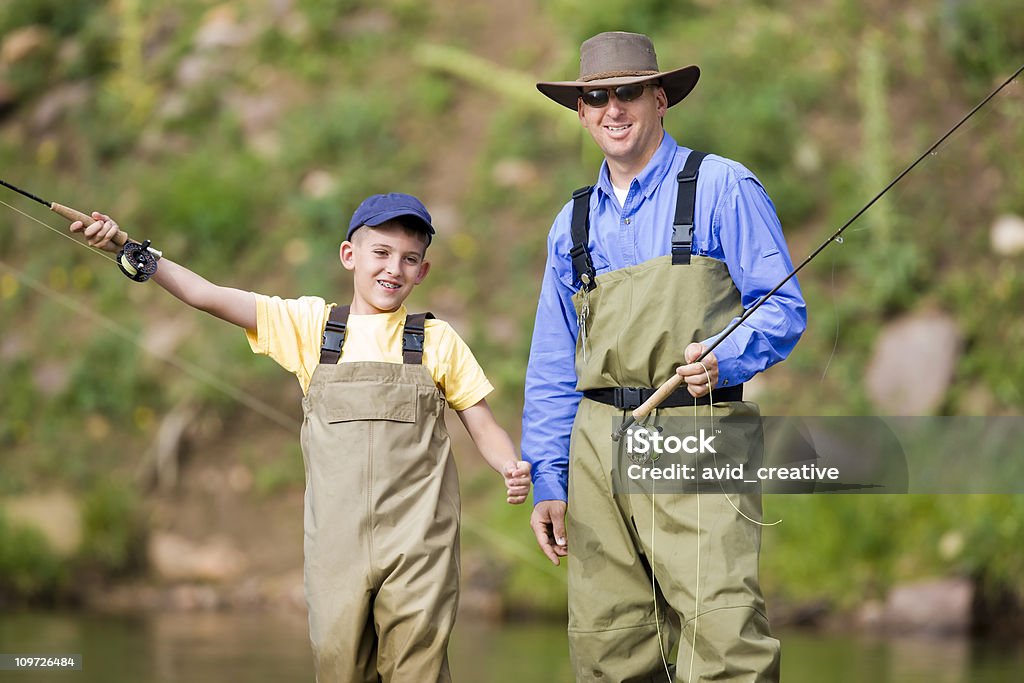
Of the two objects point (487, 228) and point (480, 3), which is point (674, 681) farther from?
point (480, 3)

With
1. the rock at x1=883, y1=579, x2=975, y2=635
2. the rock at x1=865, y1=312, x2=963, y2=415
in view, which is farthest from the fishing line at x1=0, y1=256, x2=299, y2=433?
the rock at x1=883, y1=579, x2=975, y2=635

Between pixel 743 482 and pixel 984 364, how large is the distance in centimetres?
492

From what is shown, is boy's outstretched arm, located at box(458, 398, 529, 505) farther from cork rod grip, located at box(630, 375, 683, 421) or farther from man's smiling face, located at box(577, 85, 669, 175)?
man's smiling face, located at box(577, 85, 669, 175)

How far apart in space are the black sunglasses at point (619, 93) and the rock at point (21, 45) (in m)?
8.63

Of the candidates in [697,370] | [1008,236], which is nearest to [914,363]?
[1008,236]

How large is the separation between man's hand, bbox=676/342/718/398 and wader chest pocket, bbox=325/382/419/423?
0.62 metres

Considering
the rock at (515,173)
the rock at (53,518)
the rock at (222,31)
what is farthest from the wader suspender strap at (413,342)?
the rock at (222,31)

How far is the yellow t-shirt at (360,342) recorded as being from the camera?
10.7ft

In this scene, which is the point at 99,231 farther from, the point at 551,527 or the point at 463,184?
the point at 463,184

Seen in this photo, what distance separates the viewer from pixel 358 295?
334 centimetres

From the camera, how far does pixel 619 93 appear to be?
10.6ft

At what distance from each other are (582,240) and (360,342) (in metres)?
0.57

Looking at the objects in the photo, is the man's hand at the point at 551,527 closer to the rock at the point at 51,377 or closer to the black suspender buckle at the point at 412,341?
the black suspender buckle at the point at 412,341

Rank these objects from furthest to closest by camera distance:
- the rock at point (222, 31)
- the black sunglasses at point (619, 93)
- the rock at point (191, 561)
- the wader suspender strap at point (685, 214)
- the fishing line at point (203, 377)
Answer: the rock at point (222, 31) → the fishing line at point (203, 377) → the rock at point (191, 561) → the black sunglasses at point (619, 93) → the wader suspender strap at point (685, 214)
